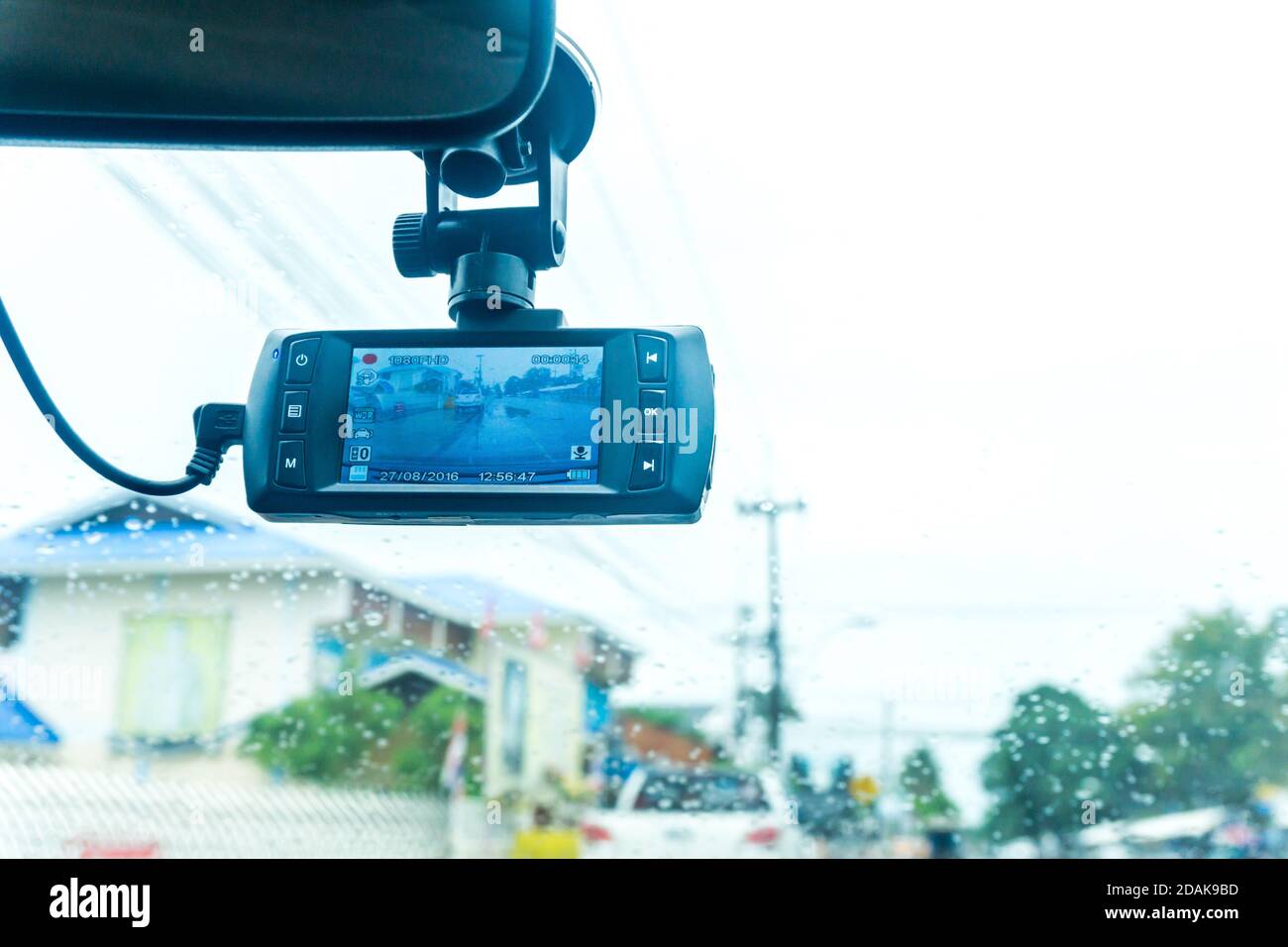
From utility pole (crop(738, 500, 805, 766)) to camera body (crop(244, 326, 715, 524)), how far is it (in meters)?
Answer: 0.82

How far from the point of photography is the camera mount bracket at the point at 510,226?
1.46m

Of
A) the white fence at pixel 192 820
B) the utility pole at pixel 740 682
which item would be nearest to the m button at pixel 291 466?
the white fence at pixel 192 820

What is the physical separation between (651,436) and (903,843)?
3.20 feet

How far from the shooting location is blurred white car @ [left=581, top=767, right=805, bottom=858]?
1848 mm

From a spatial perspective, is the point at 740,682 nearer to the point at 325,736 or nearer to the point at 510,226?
the point at 325,736

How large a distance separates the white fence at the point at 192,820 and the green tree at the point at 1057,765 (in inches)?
39.9

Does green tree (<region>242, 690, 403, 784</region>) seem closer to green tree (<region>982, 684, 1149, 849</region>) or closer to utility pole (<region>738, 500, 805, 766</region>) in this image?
utility pole (<region>738, 500, 805, 766</region>)

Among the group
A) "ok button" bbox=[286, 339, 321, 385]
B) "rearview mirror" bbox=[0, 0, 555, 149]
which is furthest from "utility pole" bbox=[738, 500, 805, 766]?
"rearview mirror" bbox=[0, 0, 555, 149]

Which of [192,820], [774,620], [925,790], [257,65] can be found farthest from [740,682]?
[257,65]

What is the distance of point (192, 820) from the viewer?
6.26 ft
